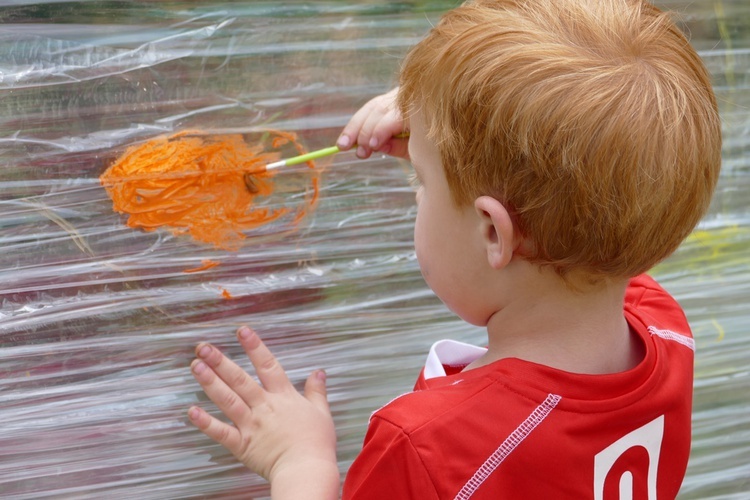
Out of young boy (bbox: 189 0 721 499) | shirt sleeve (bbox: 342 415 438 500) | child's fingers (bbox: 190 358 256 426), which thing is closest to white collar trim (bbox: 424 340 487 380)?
young boy (bbox: 189 0 721 499)

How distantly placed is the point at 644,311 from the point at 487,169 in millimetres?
354

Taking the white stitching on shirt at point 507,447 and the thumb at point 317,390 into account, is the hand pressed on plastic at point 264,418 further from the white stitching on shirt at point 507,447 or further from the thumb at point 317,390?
the white stitching on shirt at point 507,447

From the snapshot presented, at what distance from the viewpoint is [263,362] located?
105cm

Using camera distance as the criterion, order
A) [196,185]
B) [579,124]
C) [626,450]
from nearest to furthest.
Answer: [579,124], [626,450], [196,185]

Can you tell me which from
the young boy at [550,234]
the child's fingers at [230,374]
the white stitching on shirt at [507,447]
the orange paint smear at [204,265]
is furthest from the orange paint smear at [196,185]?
the white stitching on shirt at [507,447]

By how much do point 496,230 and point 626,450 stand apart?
0.87 feet

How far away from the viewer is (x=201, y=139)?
3.34 ft

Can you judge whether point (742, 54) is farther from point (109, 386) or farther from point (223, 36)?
point (109, 386)

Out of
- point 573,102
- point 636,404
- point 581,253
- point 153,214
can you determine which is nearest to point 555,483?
point 636,404

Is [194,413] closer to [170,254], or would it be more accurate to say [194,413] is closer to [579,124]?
[170,254]

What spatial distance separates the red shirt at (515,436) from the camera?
2.41 ft

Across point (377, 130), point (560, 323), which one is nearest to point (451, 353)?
point (560, 323)

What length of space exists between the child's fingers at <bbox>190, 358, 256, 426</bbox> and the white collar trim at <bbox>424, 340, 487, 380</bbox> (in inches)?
9.8

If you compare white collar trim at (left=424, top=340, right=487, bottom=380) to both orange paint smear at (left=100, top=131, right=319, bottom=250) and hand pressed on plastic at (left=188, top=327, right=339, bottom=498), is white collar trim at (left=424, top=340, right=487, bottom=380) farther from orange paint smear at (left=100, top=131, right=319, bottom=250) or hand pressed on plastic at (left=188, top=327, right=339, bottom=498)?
orange paint smear at (left=100, top=131, right=319, bottom=250)
